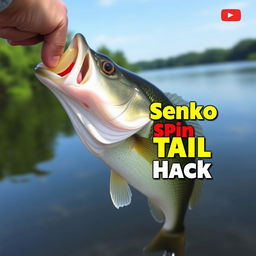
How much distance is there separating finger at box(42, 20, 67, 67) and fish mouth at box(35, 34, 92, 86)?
0.08ft

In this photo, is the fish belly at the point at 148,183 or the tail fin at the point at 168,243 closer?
the fish belly at the point at 148,183

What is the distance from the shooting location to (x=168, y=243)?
1.71 meters

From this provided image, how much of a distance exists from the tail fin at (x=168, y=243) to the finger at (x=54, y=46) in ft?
3.37

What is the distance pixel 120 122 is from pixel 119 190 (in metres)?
0.36

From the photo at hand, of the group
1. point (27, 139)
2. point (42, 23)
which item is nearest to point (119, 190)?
point (42, 23)

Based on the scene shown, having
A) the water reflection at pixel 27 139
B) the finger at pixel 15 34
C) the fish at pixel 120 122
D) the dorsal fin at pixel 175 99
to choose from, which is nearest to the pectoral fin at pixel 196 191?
the fish at pixel 120 122

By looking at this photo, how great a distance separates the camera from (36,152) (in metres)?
14.0

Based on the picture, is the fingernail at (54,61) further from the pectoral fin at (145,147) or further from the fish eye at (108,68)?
the pectoral fin at (145,147)

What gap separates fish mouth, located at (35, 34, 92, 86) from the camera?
1312 mm

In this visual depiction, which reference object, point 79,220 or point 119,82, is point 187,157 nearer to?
point 119,82

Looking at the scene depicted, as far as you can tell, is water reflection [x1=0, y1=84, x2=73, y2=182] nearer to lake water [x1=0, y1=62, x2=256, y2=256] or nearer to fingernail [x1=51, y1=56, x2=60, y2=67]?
lake water [x1=0, y1=62, x2=256, y2=256]

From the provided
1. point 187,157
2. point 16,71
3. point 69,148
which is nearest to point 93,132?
point 187,157

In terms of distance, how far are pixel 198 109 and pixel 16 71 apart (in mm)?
37523

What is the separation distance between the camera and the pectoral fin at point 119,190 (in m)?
1.61
